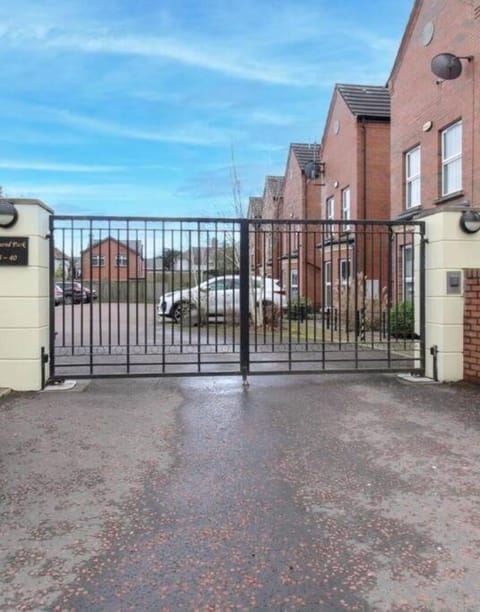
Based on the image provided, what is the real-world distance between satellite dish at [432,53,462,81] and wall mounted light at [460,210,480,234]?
6.55 metres

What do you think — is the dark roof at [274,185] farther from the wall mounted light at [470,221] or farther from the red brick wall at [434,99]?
the wall mounted light at [470,221]

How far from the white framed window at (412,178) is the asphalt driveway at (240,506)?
9819 mm

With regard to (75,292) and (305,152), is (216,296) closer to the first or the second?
(75,292)

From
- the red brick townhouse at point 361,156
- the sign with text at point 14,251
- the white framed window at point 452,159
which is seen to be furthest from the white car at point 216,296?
the red brick townhouse at point 361,156

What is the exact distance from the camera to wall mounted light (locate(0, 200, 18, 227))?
582cm

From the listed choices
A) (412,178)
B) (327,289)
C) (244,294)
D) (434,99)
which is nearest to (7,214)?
(244,294)

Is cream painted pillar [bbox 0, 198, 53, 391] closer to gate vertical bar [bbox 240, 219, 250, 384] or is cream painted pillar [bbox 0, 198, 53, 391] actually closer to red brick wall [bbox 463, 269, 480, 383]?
gate vertical bar [bbox 240, 219, 250, 384]

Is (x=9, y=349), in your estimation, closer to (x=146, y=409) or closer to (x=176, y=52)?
(x=146, y=409)

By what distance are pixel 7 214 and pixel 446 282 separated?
5.75m

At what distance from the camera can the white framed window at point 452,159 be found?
38.4 feet

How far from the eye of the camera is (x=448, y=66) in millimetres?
11250

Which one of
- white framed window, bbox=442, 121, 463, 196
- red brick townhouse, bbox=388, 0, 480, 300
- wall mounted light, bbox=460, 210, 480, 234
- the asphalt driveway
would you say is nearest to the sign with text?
the asphalt driveway

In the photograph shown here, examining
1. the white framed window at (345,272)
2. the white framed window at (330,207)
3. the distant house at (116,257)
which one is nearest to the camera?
the distant house at (116,257)

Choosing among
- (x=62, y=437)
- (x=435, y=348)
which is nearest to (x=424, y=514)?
(x=62, y=437)
